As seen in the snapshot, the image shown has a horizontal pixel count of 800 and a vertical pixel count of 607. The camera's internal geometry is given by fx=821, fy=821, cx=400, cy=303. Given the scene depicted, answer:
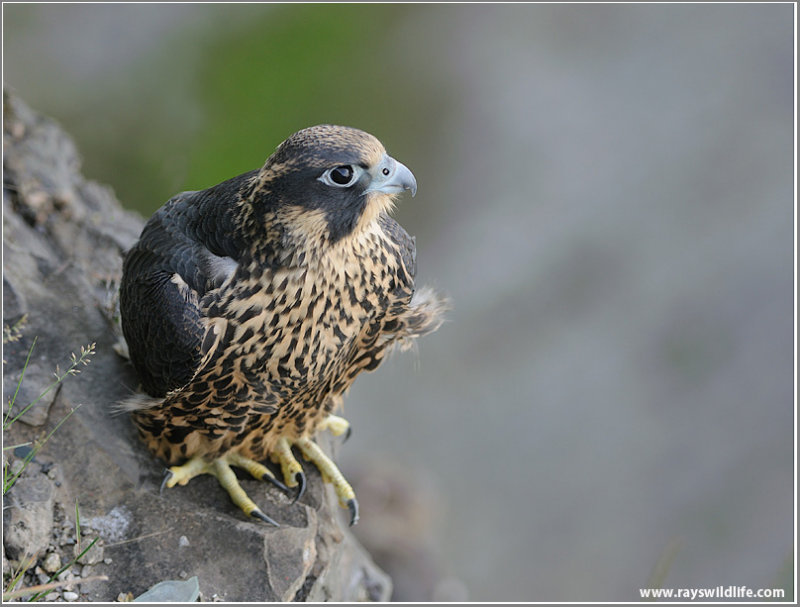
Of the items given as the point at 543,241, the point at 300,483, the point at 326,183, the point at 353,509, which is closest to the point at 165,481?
the point at 300,483

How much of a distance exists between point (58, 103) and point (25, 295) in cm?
374

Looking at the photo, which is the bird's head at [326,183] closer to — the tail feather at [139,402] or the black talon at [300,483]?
the tail feather at [139,402]

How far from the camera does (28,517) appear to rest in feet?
8.38

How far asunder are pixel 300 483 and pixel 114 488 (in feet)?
2.26

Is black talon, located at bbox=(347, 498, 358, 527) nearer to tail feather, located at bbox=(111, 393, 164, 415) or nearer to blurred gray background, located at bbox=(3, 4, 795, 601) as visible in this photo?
tail feather, located at bbox=(111, 393, 164, 415)

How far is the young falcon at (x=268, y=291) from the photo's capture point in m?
2.45

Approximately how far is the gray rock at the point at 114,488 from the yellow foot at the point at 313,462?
0.05 m

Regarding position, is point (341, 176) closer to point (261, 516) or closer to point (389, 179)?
point (389, 179)

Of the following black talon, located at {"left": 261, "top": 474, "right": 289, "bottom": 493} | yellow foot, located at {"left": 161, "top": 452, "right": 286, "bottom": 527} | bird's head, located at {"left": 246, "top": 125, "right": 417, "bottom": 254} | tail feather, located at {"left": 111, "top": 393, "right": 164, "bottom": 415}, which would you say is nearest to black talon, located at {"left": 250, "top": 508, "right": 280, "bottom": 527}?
yellow foot, located at {"left": 161, "top": 452, "right": 286, "bottom": 527}

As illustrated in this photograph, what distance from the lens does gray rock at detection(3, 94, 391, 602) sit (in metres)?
2.77

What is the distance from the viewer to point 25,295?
323cm

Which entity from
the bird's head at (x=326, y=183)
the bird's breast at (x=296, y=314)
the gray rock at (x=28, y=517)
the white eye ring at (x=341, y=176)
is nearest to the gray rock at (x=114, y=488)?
the gray rock at (x=28, y=517)

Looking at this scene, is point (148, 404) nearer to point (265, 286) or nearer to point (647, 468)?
point (265, 286)

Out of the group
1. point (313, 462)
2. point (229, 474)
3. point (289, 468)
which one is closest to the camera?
point (229, 474)
